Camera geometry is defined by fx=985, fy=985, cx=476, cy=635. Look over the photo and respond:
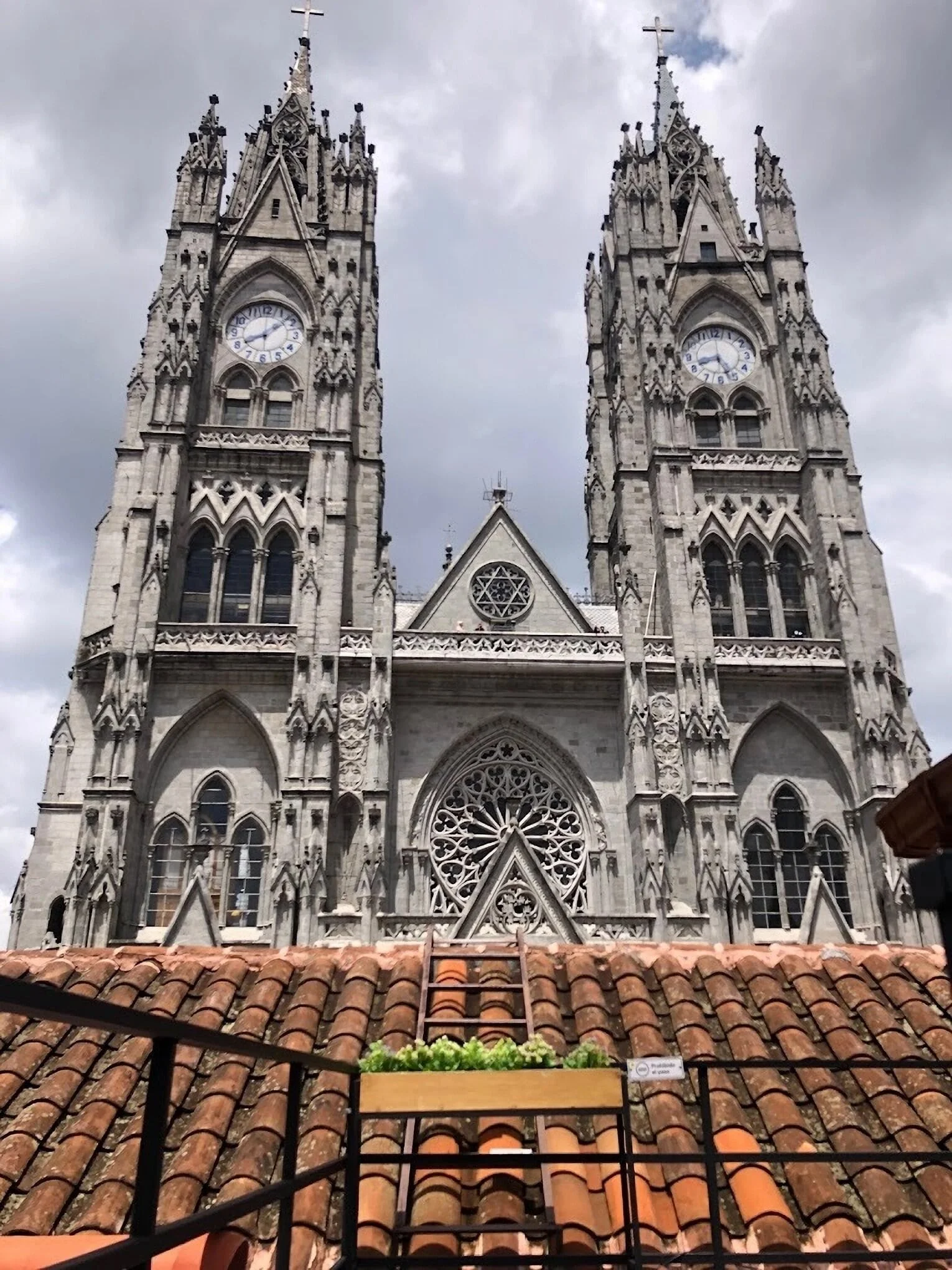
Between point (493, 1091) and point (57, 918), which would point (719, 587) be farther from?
point (493, 1091)

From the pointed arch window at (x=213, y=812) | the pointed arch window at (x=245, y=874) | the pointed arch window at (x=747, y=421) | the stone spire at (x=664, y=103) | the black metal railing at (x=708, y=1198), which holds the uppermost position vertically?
the stone spire at (x=664, y=103)

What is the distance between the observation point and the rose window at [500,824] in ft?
75.4

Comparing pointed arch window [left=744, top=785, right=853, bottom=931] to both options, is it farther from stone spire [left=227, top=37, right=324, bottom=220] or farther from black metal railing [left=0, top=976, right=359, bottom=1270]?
stone spire [left=227, top=37, right=324, bottom=220]

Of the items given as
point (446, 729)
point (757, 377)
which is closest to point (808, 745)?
point (446, 729)

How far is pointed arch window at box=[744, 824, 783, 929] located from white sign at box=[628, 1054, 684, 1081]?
19818 millimetres

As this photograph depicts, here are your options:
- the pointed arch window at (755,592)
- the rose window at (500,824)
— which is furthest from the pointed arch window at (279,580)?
the pointed arch window at (755,592)

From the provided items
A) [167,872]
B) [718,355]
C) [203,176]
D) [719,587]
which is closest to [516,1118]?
[167,872]

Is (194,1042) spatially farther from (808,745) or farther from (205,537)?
(205,537)

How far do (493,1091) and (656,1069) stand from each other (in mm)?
710

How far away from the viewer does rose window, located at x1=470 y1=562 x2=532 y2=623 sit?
88.0ft

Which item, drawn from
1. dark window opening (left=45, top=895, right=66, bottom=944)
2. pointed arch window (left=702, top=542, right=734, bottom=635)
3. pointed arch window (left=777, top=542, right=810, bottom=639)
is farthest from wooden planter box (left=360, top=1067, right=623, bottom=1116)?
pointed arch window (left=777, top=542, right=810, bottom=639)

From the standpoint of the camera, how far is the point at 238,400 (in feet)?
Answer: 96.9

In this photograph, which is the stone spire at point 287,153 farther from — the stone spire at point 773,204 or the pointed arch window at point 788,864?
the pointed arch window at point 788,864

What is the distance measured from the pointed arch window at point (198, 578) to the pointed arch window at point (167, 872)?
5.91 m
